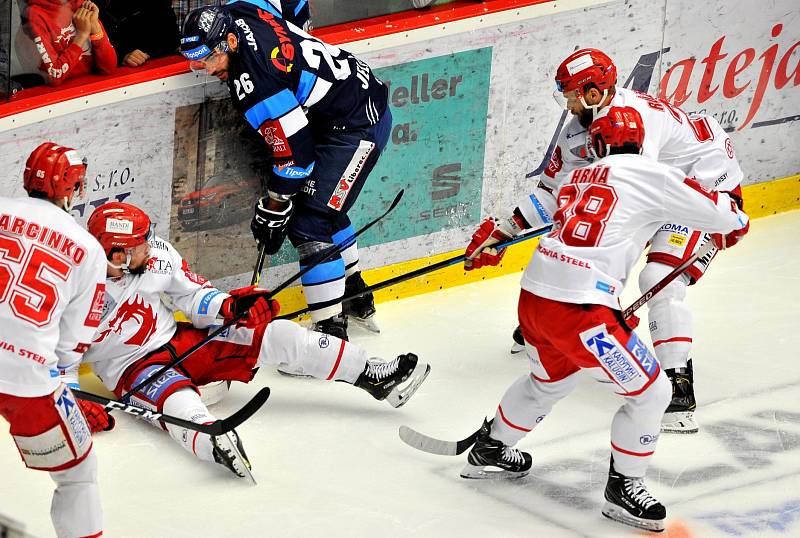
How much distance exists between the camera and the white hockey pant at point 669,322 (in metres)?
4.53

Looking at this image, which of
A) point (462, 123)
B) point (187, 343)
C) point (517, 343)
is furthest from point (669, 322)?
point (187, 343)

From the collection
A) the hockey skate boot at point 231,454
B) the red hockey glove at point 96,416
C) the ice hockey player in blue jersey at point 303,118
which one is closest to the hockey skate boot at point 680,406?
the ice hockey player in blue jersey at point 303,118

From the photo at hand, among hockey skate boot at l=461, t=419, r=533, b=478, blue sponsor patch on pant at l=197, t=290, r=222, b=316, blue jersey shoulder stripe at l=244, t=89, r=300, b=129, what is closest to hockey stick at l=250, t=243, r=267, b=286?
blue jersey shoulder stripe at l=244, t=89, r=300, b=129

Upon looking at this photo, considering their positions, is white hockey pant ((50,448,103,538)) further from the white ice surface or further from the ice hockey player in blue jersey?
the ice hockey player in blue jersey

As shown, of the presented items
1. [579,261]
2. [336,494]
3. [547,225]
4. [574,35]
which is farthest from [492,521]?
[574,35]

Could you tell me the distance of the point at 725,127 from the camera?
21.0 ft

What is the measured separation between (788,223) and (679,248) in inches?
81.1

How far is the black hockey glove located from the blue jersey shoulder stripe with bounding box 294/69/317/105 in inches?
15.0

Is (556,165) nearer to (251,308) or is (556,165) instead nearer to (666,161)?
(666,161)

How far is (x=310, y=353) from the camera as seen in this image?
447 centimetres

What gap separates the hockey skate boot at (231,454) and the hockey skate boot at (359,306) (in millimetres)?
1300

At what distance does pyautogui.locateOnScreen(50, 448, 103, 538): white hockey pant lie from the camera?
3271 millimetres

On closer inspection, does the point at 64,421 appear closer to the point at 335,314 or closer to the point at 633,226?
the point at 633,226

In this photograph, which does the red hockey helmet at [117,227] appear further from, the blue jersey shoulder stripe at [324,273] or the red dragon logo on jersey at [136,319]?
the blue jersey shoulder stripe at [324,273]
